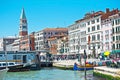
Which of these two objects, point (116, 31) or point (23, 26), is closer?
point (116, 31)

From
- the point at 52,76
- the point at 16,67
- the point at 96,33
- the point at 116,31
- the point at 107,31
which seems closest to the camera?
the point at 52,76

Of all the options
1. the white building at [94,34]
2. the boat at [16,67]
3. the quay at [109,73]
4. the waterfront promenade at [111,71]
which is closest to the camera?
the quay at [109,73]

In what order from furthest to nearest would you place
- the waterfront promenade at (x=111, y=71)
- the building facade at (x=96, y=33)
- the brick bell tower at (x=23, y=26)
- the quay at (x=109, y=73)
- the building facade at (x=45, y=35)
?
1. the brick bell tower at (x=23, y=26)
2. the building facade at (x=45, y=35)
3. the building facade at (x=96, y=33)
4. the waterfront promenade at (x=111, y=71)
5. the quay at (x=109, y=73)

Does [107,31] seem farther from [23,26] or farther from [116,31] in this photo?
[23,26]

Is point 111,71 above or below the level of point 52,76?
above

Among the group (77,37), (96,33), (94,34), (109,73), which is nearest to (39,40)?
(77,37)

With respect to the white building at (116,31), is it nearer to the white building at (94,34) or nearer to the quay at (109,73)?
the white building at (94,34)

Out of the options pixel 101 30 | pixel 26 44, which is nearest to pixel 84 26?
pixel 101 30

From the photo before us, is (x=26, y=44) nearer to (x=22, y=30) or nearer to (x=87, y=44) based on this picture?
(x=22, y=30)

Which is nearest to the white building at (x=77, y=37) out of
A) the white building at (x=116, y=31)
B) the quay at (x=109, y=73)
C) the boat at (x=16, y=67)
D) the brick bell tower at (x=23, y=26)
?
the white building at (x=116, y=31)

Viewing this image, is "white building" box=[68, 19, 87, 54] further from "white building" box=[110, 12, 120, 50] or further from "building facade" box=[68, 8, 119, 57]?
"white building" box=[110, 12, 120, 50]

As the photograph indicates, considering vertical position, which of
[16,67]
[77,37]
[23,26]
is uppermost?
[23,26]

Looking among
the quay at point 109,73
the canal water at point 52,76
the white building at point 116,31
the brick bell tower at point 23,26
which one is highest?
the brick bell tower at point 23,26

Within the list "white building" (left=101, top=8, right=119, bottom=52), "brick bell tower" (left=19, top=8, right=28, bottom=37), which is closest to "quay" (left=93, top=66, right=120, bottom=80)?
"white building" (left=101, top=8, right=119, bottom=52)
